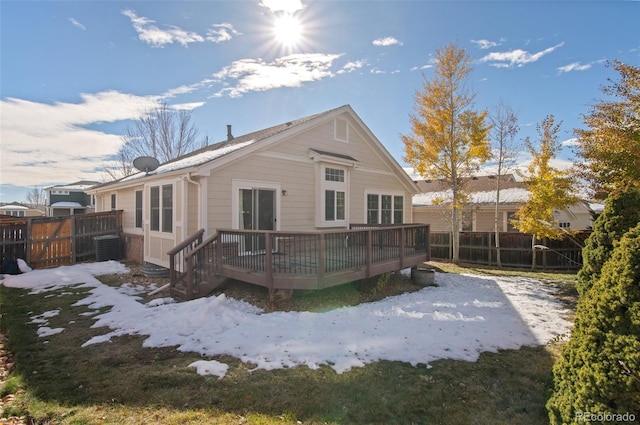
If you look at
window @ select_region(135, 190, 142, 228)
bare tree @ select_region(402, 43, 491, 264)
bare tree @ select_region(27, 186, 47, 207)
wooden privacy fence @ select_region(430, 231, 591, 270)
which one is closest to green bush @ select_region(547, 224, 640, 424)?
wooden privacy fence @ select_region(430, 231, 591, 270)

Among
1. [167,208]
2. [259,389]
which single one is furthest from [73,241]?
[259,389]

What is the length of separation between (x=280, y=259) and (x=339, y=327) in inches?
95.5

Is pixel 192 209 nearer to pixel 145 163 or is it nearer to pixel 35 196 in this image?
pixel 145 163

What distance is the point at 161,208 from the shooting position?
9.64 m

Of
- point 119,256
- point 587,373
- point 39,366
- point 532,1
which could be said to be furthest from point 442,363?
point 119,256

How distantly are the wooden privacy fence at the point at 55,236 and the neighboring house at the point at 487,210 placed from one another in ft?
49.7

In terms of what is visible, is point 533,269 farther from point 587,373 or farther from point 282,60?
point 282,60

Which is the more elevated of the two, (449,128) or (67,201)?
(449,128)

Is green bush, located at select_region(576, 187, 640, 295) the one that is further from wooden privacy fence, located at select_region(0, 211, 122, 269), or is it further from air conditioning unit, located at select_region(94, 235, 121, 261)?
wooden privacy fence, located at select_region(0, 211, 122, 269)

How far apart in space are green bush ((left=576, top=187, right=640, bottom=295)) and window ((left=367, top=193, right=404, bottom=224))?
374 inches

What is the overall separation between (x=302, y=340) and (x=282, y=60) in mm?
11135

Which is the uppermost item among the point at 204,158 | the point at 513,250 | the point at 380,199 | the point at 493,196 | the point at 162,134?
the point at 162,134

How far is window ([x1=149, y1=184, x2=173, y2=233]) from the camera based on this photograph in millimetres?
9252

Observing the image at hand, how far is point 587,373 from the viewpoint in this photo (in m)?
2.38
